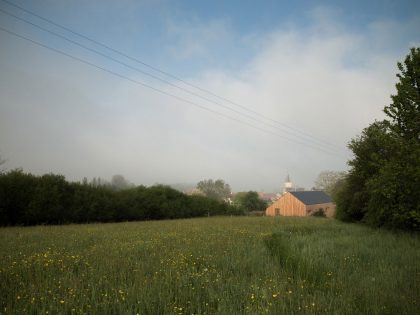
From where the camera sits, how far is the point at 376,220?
17156 mm

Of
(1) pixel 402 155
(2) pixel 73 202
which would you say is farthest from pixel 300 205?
(1) pixel 402 155

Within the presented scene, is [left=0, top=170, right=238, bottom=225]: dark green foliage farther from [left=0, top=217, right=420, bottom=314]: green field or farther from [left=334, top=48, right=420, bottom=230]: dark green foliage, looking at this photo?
[left=334, top=48, right=420, bottom=230]: dark green foliage

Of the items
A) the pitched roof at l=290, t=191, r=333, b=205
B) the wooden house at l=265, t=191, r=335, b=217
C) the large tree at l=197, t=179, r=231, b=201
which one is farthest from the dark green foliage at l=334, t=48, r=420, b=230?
the large tree at l=197, t=179, r=231, b=201

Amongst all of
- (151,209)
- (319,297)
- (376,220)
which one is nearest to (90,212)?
(151,209)

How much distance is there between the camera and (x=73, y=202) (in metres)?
27.9

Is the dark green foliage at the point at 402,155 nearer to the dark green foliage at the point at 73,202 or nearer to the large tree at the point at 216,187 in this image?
the dark green foliage at the point at 73,202

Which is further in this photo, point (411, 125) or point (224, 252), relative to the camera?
point (411, 125)

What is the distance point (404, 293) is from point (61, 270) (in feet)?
25.4

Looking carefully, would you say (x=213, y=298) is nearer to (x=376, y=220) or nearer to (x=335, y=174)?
(x=376, y=220)

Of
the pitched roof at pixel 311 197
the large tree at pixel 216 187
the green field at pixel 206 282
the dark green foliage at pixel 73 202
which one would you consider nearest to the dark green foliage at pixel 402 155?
the green field at pixel 206 282

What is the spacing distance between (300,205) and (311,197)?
6.73 meters

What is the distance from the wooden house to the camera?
59.6 metres

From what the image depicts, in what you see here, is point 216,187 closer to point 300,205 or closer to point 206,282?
point 300,205

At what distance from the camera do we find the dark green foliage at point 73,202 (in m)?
23.6
